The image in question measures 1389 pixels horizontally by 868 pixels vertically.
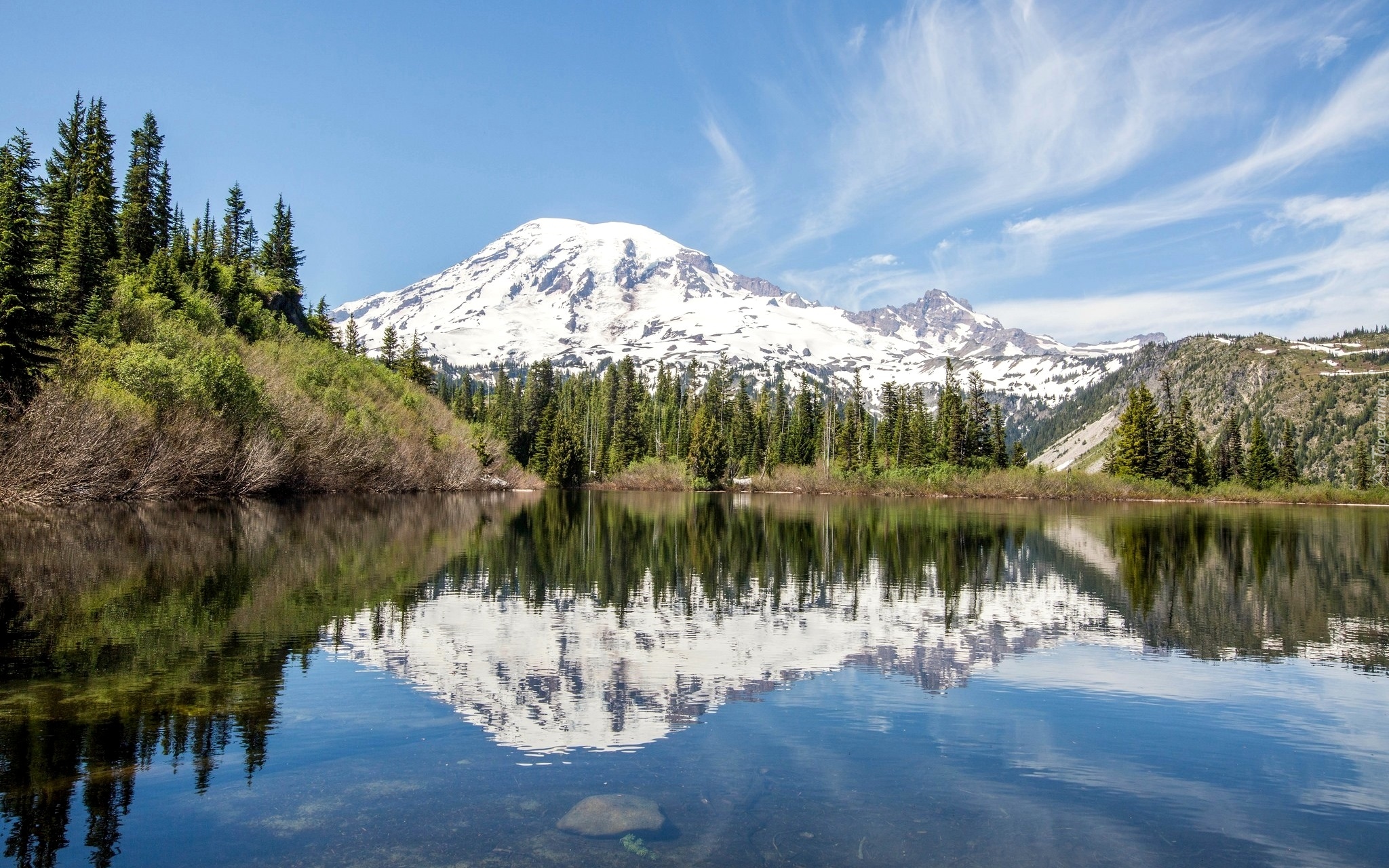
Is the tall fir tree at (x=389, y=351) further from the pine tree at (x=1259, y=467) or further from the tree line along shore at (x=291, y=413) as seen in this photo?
the pine tree at (x=1259, y=467)

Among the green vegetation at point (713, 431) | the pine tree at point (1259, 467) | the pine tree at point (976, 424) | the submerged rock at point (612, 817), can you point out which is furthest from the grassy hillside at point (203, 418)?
the pine tree at point (1259, 467)

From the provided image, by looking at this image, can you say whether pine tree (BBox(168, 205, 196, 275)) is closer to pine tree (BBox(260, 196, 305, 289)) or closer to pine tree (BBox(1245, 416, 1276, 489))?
pine tree (BBox(260, 196, 305, 289))

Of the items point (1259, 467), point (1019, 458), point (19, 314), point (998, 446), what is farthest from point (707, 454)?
point (19, 314)

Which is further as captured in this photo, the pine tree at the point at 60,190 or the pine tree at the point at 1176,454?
the pine tree at the point at 1176,454

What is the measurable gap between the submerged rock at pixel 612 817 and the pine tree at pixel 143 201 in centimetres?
8423

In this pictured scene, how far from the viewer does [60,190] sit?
7606cm

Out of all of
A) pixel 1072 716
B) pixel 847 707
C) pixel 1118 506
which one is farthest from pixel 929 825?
pixel 1118 506

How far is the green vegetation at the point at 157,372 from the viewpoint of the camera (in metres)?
39.8

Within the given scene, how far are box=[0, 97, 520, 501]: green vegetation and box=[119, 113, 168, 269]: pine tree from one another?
205 millimetres

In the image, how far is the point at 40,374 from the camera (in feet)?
132

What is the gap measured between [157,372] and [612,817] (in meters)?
49.7

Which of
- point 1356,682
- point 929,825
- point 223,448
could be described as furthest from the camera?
point 223,448

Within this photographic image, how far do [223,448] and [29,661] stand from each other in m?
45.8

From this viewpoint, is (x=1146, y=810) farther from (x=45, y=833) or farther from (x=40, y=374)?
(x=40, y=374)
